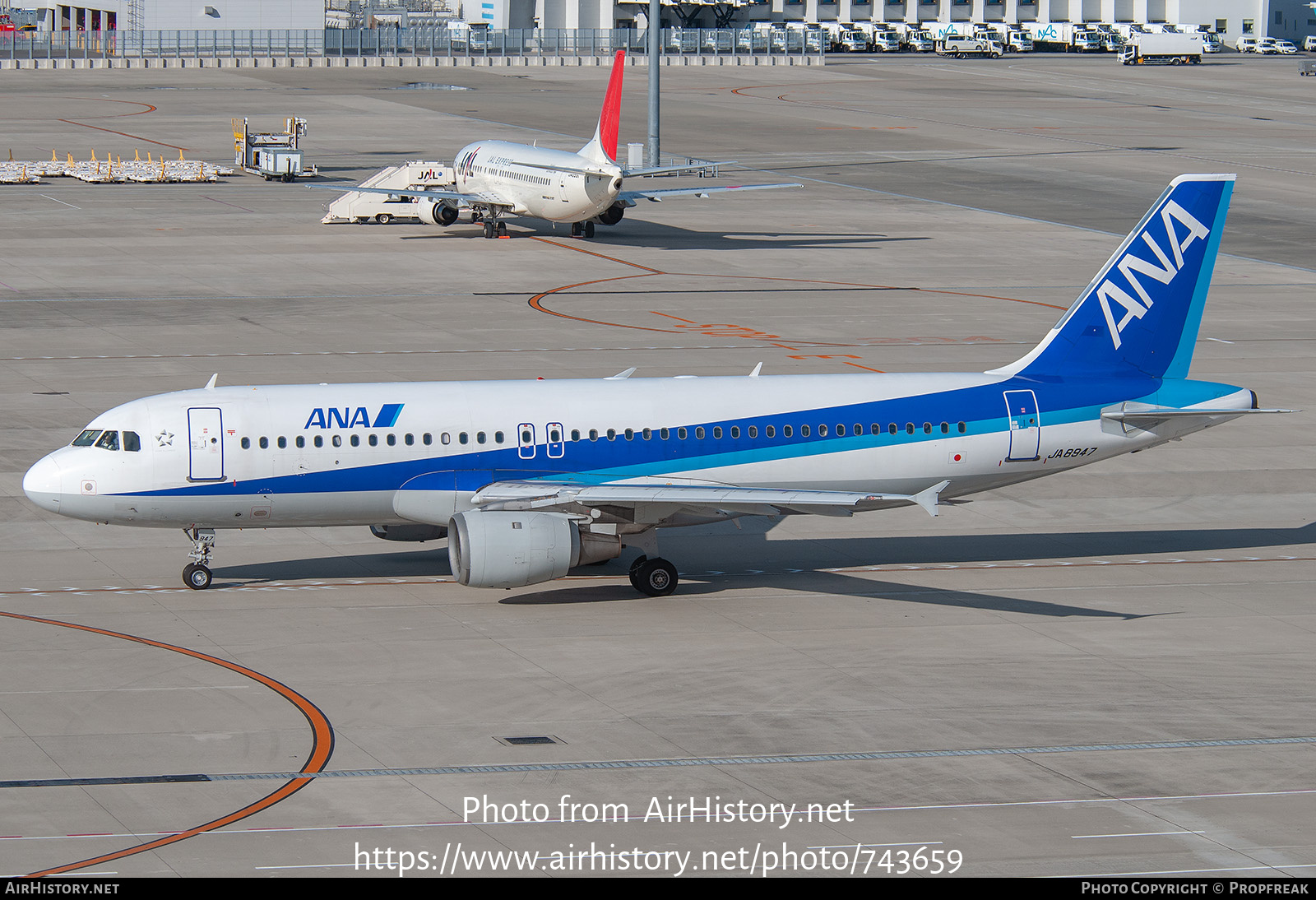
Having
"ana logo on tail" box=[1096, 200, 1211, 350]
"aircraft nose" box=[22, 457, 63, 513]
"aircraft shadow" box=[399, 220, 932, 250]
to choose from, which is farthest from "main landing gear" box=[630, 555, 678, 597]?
"aircraft shadow" box=[399, 220, 932, 250]

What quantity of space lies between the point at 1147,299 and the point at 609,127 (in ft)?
151

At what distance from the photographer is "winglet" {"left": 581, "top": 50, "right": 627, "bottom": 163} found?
79.4 metres

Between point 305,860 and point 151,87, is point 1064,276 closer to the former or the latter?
point 305,860

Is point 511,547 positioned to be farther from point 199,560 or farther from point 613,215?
point 613,215

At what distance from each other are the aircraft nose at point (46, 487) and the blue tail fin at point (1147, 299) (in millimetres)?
19569

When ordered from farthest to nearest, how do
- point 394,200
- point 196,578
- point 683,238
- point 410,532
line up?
point 394,200
point 683,238
point 410,532
point 196,578

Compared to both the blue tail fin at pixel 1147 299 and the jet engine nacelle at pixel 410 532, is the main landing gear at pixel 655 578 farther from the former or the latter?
the blue tail fin at pixel 1147 299

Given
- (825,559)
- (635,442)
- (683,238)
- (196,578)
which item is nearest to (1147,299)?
(825,559)

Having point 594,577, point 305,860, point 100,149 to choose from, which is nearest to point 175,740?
point 305,860

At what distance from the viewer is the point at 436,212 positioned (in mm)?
87312

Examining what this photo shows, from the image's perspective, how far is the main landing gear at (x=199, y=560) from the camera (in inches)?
1342

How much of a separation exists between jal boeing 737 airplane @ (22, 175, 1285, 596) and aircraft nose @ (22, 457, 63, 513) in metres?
0.05

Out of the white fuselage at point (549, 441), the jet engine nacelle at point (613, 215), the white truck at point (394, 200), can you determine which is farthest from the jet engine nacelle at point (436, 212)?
the white fuselage at point (549, 441)

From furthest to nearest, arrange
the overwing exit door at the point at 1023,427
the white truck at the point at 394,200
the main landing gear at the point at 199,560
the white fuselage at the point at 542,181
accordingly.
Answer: the white truck at the point at 394,200
the white fuselage at the point at 542,181
the overwing exit door at the point at 1023,427
the main landing gear at the point at 199,560
